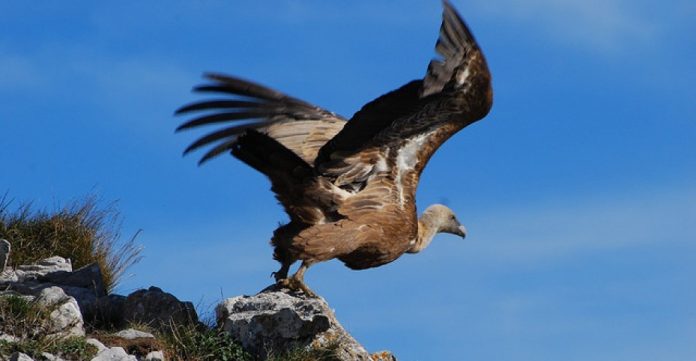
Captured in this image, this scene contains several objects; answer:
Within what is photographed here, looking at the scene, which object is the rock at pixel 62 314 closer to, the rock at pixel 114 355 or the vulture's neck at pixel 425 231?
the rock at pixel 114 355

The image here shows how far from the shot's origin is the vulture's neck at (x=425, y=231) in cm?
1571

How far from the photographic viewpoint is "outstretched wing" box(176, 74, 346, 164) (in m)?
15.4

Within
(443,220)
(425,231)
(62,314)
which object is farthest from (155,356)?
(443,220)

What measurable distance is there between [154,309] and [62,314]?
1.23 meters

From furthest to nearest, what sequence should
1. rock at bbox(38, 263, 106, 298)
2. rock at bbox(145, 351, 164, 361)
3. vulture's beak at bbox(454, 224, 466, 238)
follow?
vulture's beak at bbox(454, 224, 466, 238) < rock at bbox(38, 263, 106, 298) < rock at bbox(145, 351, 164, 361)

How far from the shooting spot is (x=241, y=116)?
1556 cm

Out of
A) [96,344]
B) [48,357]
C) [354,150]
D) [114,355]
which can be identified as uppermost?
[354,150]

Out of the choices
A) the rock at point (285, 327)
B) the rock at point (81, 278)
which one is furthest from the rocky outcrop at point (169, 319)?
the rock at point (81, 278)

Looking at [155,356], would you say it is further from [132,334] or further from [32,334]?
[32,334]

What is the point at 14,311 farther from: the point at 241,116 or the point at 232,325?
the point at 241,116

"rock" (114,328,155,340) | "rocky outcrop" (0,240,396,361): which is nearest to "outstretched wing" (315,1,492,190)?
"rocky outcrop" (0,240,396,361)

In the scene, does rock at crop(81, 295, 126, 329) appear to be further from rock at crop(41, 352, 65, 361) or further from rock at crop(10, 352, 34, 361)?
rock at crop(10, 352, 34, 361)

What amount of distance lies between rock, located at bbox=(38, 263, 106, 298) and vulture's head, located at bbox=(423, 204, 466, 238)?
12.0 feet

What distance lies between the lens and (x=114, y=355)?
518 inches
